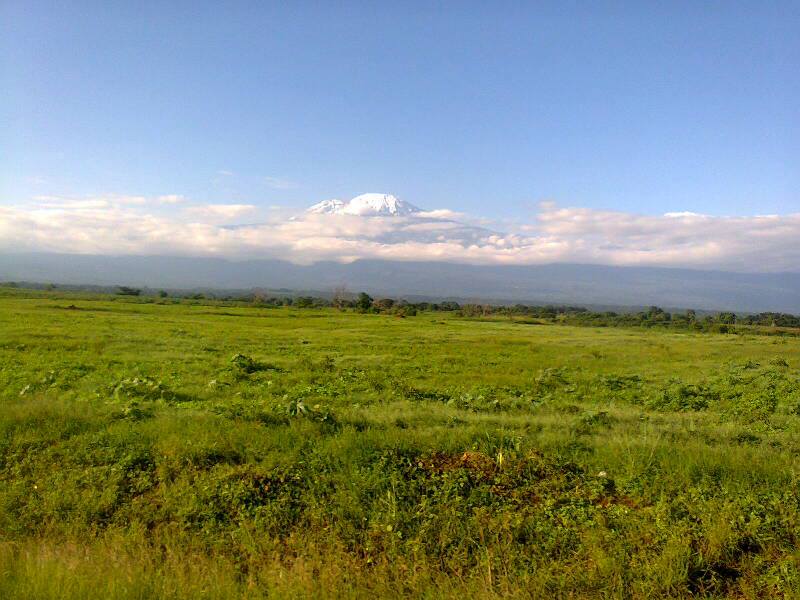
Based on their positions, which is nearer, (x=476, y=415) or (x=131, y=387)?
(x=476, y=415)

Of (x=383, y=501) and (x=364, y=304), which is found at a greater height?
(x=364, y=304)

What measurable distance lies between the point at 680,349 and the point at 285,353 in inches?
966

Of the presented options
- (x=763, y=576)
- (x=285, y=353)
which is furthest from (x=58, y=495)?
(x=285, y=353)

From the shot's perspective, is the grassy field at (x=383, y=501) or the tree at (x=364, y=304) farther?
the tree at (x=364, y=304)

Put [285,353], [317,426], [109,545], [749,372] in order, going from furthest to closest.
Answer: [285,353] → [749,372] → [317,426] → [109,545]

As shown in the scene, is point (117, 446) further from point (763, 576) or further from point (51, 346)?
point (51, 346)

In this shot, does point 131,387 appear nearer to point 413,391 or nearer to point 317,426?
point 317,426

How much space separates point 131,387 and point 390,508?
792cm

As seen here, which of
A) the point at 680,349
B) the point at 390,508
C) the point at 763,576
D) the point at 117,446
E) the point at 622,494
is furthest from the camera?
the point at 680,349

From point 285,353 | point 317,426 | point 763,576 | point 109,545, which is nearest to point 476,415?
point 317,426

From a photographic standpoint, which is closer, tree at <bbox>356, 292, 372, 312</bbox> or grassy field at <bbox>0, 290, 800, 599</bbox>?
grassy field at <bbox>0, 290, 800, 599</bbox>

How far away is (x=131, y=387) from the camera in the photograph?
36.9ft

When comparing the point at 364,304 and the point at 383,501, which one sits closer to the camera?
the point at 383,501

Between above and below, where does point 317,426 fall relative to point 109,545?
above
